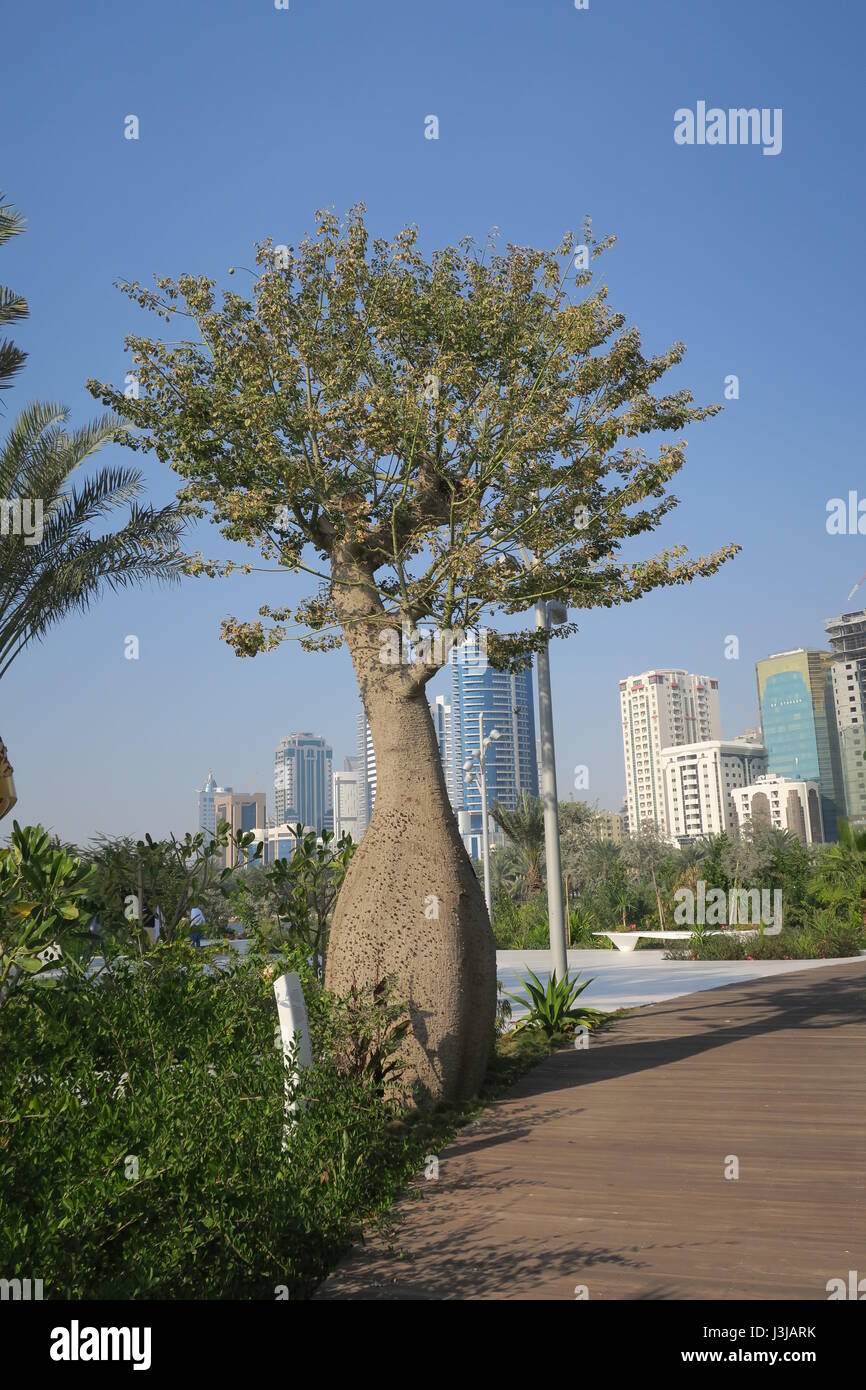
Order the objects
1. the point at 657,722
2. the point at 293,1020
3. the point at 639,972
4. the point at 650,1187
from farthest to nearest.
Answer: the point at 657,722 → the point at 639,972 → the point at 293,1020 → the point at 650,1187

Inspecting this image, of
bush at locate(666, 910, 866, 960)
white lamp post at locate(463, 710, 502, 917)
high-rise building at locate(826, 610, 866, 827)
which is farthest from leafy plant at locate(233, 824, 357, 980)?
high-rise building at locate(826, 610, 866, 827)

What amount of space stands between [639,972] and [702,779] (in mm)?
130761

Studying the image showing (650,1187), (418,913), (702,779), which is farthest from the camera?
(702,779)

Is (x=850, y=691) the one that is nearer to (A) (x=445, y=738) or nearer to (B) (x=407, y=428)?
(A) (x=445, y=738)

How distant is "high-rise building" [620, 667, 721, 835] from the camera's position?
15675 cm

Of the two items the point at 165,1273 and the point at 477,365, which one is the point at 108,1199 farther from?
the point at 477,365

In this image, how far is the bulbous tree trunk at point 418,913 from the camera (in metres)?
6.74

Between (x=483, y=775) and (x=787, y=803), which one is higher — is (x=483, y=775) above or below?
below

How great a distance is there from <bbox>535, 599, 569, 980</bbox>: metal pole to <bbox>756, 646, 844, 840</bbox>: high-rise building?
156 meters

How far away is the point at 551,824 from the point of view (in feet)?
35.7

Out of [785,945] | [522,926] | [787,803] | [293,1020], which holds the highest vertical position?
[787,803]

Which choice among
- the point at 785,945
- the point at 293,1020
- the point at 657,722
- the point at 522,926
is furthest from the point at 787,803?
the point at 293,1020

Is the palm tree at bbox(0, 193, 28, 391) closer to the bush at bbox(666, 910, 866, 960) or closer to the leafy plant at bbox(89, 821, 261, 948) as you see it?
the leafy plant at bbox(89, 821, 261, 948)
